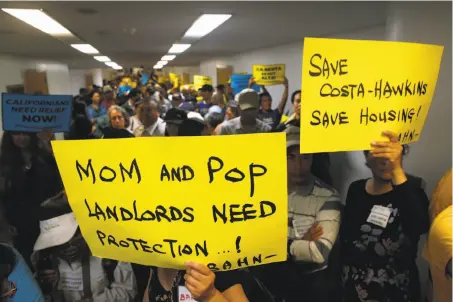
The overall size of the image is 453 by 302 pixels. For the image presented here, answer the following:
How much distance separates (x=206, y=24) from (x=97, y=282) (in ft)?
8.75

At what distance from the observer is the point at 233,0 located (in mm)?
2516

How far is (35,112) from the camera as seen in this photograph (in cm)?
276

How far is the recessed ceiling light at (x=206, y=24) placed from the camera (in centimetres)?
326

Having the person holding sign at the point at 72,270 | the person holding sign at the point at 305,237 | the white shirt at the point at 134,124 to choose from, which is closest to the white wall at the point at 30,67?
the white shirt at the point at 134,124

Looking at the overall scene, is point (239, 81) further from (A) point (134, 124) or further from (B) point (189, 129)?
(B) point (189, 129)

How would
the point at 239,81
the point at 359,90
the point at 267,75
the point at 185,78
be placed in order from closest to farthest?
the point at 359,90 < the point at 267,75 < the point at 239,81 < the point at 185,78

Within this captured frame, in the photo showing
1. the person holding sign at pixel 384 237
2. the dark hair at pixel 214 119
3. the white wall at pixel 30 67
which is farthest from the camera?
the white wall at pixel 30 67

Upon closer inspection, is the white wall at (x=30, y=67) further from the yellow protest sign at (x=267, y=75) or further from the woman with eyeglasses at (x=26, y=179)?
the yellow protest sign at (x=267, y=75)

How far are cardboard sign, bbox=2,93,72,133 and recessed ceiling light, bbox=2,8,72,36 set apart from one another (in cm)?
56

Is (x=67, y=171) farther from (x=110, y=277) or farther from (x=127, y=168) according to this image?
(x=110, y=277)

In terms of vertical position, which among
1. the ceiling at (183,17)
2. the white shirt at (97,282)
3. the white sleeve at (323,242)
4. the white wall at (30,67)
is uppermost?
the ceiling at (183,17)

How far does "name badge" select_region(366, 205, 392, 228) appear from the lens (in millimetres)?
1621

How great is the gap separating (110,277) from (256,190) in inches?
37.7

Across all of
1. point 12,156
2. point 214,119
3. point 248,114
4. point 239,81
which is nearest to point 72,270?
point 12,156
